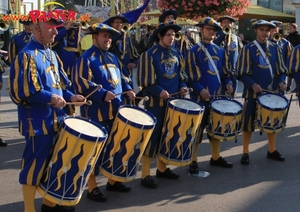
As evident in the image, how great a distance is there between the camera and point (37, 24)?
4.66 metres

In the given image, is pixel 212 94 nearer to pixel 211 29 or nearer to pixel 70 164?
pixel 211 29

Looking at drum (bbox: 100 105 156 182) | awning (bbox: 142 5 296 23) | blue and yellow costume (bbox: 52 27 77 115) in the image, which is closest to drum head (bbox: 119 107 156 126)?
drum (bbox: 100 105 156 182)

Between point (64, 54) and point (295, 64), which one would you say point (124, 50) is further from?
point (295, 64)

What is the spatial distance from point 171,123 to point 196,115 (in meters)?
0.29

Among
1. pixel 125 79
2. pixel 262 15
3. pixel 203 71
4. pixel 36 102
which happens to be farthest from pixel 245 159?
pixel 262 15

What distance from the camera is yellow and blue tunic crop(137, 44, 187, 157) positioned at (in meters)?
5.96

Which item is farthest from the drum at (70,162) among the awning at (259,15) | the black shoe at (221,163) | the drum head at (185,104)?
the awning at (259,15)

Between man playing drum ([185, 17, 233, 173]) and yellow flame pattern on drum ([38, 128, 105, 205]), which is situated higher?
man playing drum ([185, 17, 233, 173])

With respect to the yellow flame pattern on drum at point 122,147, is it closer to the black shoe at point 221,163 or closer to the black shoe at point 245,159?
the black shoe at point 221,163

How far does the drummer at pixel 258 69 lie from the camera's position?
6949mm

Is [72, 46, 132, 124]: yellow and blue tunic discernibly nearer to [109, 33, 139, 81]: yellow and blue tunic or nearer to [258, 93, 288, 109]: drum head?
[258, 93, 288, 109]: drum head

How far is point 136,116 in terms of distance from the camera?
529 centimetres

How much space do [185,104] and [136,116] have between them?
81 centimetres

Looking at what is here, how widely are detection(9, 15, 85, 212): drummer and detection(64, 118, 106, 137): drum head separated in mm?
150
